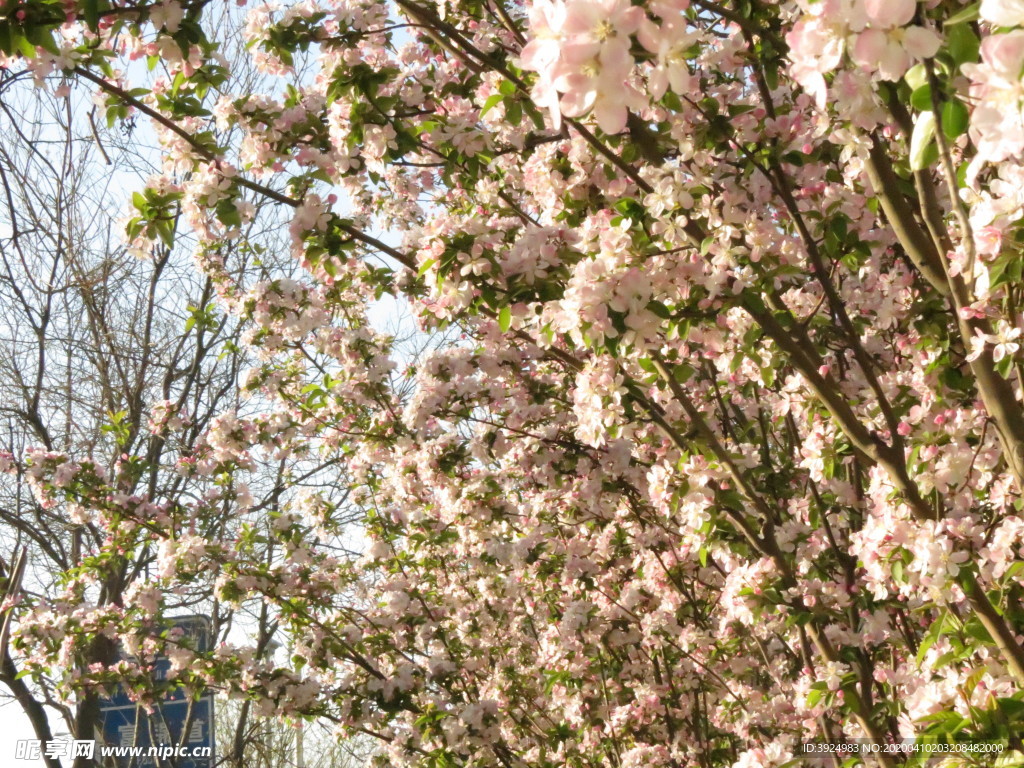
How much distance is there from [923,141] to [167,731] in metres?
8.46

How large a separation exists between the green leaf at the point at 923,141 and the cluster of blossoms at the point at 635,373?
14 millimetres

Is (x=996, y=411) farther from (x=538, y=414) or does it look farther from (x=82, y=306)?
(x=82, y=306)

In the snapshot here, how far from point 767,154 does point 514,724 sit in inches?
161

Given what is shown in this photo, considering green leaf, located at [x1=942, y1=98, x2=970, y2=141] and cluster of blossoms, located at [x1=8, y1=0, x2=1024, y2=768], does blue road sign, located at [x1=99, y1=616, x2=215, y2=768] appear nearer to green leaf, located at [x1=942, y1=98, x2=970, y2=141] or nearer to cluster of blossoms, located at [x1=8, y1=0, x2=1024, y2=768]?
cluster of blossoms, located at [x1=8, y1=0, x2=1024, y2=768]

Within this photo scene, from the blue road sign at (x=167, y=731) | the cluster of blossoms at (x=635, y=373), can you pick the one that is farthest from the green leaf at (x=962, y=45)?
the blue road sign at (x=167, y=731)

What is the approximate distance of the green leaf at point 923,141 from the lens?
1180mm

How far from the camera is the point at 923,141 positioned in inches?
46.8

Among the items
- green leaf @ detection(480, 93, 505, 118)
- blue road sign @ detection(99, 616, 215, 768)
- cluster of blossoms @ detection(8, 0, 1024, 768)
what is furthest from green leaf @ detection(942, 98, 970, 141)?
blue road sign @ detection(99, 616, 215, 768)

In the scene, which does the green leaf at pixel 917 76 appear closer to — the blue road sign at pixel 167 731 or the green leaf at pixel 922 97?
the green leaf at pixel 922 97

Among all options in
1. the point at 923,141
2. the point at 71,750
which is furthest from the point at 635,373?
the point at 71,750

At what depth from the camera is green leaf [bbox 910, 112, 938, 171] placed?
1180 mm

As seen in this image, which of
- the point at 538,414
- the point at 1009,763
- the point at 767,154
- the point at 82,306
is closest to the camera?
the point at 1009,763

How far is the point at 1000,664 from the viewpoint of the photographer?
204 centimetres

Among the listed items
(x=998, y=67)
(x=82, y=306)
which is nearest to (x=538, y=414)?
(x=998, y=67)
